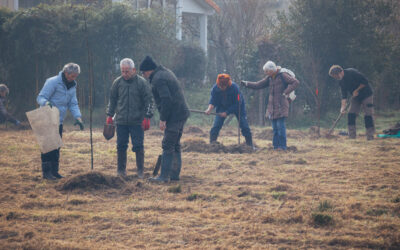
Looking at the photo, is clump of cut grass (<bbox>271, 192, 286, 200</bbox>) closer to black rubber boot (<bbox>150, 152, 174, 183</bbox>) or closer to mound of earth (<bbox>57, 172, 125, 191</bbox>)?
black rubber boot (<bbox>150, 152, 174, 183</bbox>)

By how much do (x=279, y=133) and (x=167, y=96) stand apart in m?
4.09

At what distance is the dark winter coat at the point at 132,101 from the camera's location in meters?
7.38

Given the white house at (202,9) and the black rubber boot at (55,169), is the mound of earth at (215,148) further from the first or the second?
the white house at (202,9)

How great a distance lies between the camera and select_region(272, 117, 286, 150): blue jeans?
1040 cm

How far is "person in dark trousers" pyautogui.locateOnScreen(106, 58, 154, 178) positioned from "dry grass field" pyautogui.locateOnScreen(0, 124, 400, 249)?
23.2 inches

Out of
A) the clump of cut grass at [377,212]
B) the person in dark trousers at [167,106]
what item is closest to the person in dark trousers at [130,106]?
the person in dark trousers at [167,106]

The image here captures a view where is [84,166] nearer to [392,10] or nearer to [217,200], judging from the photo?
[217,200]

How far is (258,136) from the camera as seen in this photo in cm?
1381

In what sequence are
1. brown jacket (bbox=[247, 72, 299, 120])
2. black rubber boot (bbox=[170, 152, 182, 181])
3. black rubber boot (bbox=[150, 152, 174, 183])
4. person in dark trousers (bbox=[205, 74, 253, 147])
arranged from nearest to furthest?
black rubber boot (bbox=[150, 152, 174, 183]) → black rubber boot (bbox=[170, 152, 182, 181]) → brown jacket (bbox=[247, 72, 299, 120]) → person in dark trousers (bbox=[205, 74, 253, 147])

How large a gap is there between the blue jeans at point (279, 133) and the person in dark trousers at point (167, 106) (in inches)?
139

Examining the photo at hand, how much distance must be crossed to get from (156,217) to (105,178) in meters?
1.84

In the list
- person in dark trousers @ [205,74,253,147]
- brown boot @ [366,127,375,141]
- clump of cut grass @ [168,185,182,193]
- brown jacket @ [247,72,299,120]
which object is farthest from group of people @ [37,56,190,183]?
brown boot @ [366,127,375,141]

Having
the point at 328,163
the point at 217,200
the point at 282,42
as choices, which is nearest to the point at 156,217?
the point at 217,200

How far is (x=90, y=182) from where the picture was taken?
6762mm
